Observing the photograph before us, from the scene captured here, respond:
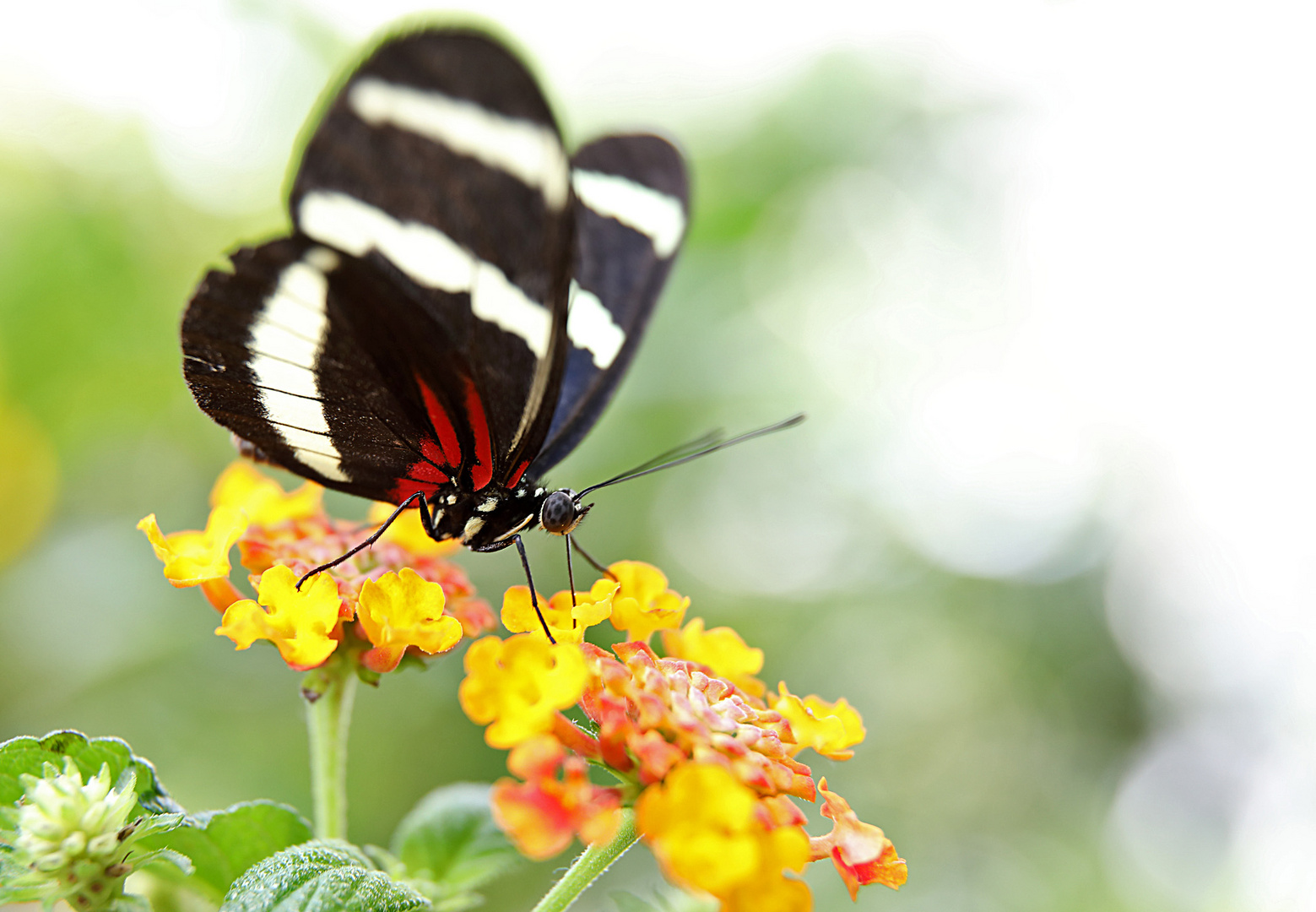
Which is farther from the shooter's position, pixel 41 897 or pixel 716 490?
pixel 716 490

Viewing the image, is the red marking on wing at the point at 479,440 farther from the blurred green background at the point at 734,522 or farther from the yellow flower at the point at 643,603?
the blurred green background at the point at 734,522

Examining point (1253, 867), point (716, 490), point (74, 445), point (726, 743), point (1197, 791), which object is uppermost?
point (726, 743)

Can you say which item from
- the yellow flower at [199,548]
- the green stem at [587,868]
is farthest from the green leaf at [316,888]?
the yellow flower at [199,548]

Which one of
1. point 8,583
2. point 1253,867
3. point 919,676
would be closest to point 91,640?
point 8,583

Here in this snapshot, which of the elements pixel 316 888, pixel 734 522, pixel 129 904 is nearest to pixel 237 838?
pixel 129 904

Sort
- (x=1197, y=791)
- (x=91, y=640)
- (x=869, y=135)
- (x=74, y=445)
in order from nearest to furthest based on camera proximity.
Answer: (x=91, y=640) < (x=74, y=445) < (x=1197, y=791) < (x=869, y=135)

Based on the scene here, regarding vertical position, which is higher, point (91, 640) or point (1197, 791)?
point (91, 640)

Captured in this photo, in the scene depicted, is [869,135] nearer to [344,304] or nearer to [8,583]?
[344,304]
